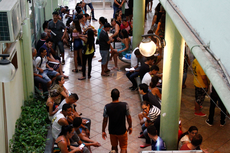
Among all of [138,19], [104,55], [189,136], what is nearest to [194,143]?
[189,136]

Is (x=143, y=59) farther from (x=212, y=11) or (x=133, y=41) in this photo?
(x=212, y=11)

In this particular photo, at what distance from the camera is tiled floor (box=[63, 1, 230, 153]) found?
641cm

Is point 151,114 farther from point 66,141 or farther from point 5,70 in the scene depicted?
point 5,70

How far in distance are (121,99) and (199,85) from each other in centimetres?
225

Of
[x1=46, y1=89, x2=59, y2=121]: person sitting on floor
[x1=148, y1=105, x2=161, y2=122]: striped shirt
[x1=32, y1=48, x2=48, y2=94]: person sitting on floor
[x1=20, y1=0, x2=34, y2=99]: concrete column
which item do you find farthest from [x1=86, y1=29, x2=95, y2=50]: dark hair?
[x1=148, y1=105, x2=161, y2=122]: striped shirt

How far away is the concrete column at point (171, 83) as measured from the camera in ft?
16.3

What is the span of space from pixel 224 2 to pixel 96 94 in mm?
6720

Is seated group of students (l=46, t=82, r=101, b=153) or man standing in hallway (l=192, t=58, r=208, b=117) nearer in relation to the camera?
seated group of students (l=46, t=82, r=101, b=153)

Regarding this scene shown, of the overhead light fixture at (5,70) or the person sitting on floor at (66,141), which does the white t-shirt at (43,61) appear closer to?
the person sitting on floor at (66,141)

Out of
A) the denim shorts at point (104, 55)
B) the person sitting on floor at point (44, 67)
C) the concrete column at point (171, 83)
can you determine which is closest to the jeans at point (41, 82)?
the person sitting on floor at point (44, 67)

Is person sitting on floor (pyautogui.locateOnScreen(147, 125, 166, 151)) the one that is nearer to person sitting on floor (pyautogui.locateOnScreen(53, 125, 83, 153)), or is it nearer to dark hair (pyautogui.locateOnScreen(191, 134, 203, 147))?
dark hair (pyautogui.locateOnScreen(191, 134, 203, 147))

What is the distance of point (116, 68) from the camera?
1052 centimetres

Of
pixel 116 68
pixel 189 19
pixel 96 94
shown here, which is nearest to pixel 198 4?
pixel 189 19

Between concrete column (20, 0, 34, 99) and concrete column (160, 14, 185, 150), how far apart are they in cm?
333
